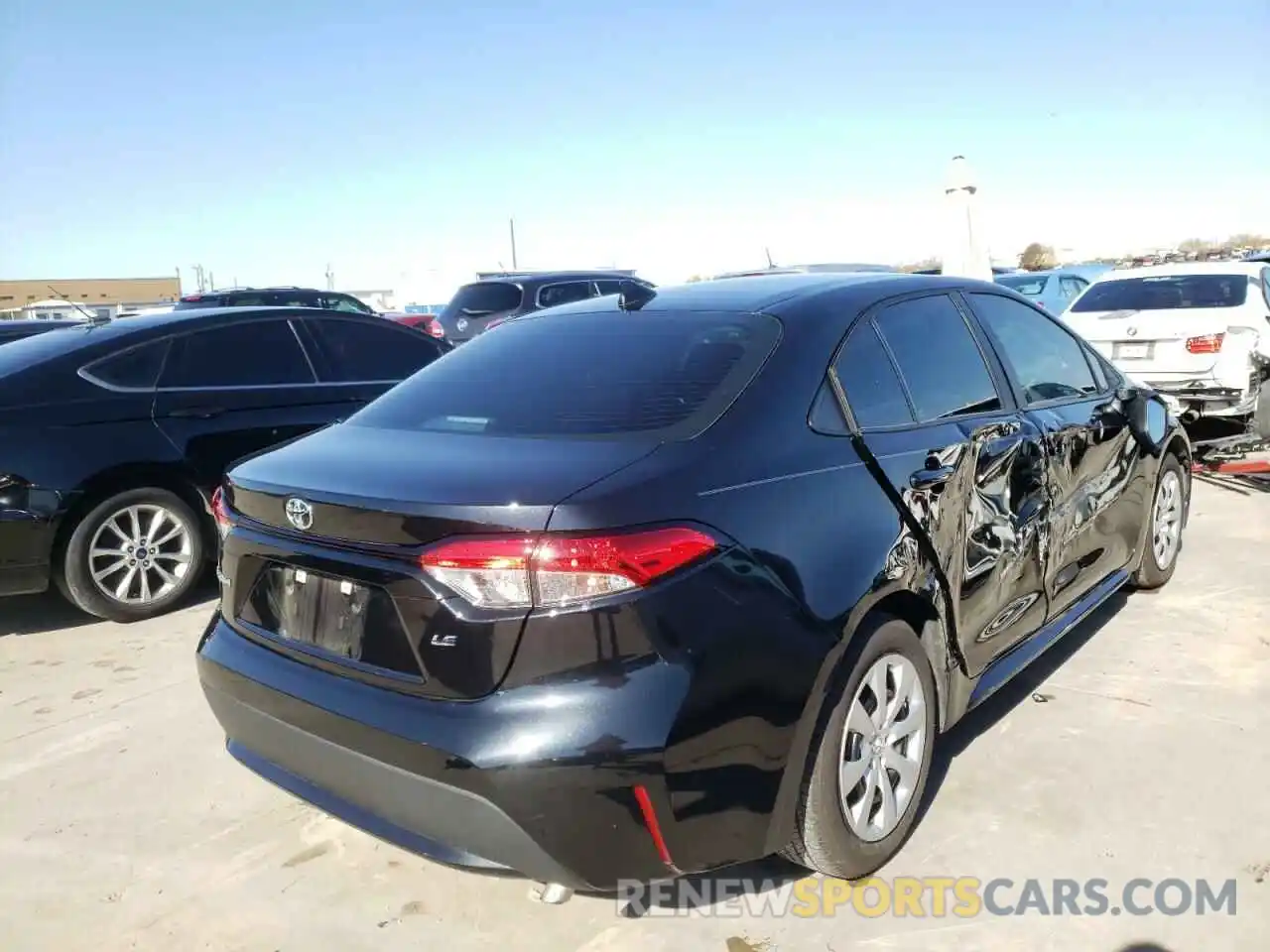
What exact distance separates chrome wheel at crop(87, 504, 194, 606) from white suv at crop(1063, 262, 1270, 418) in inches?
264

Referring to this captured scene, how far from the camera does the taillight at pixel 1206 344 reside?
8039mm

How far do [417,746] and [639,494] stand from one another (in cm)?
72

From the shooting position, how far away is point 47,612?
5.30 meters

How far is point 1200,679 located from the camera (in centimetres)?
393

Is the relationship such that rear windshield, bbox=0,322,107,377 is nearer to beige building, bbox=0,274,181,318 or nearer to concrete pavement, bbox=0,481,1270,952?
concrete pavement, bbox=0,481,1270,952

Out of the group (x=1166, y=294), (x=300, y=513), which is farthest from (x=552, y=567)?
(x=1166, y=294)

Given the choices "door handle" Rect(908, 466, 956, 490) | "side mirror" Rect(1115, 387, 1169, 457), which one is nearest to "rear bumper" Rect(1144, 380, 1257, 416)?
"side mirror" Rect(1115, 387, 1169, 457)

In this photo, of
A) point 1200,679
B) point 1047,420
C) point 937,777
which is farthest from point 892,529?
point 1200,679

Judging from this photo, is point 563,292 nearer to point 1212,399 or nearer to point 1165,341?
point 1165,341

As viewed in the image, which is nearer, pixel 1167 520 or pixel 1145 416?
pixel 1145 416

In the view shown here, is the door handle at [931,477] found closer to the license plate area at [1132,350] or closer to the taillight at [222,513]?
the taillight at [222,513]

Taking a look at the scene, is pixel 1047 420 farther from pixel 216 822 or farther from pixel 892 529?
pixel 216 822

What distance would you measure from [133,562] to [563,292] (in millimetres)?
9269

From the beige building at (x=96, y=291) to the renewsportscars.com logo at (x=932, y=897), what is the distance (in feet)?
195
